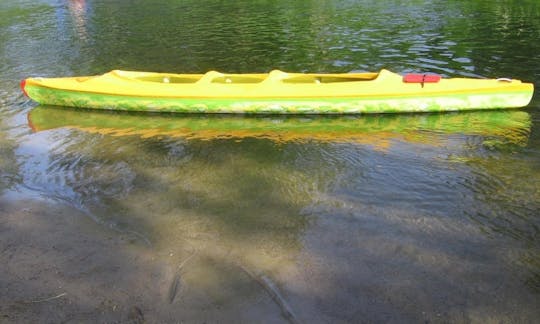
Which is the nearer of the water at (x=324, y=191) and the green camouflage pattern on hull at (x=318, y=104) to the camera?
the water at (x=324, y=191)

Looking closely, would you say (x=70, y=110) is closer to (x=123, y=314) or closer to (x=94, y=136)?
(x=94, y=136)

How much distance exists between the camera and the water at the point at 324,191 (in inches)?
212

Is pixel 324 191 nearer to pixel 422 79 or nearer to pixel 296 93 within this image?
pixel 296 93

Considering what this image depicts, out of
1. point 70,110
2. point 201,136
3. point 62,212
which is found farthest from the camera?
point 70,110

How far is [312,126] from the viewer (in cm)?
1018

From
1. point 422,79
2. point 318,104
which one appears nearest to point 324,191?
point 318,104

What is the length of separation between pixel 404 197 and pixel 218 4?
25634mm

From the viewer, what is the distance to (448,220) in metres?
6.64

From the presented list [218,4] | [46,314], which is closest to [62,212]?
[46,314]

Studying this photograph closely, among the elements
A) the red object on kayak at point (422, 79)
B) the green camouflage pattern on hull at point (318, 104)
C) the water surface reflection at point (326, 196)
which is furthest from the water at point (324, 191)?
the red object on kayak at point (422, 79)

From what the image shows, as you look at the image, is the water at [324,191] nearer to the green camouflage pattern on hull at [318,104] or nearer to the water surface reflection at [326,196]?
the water surface reflection at [326,196]

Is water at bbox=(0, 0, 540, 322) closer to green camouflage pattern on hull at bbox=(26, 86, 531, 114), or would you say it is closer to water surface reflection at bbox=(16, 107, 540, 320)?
water surface reflection at bbox=(16, 107, 540, 320)

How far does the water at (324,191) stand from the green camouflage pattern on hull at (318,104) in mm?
227

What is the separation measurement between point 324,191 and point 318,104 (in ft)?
10.9
